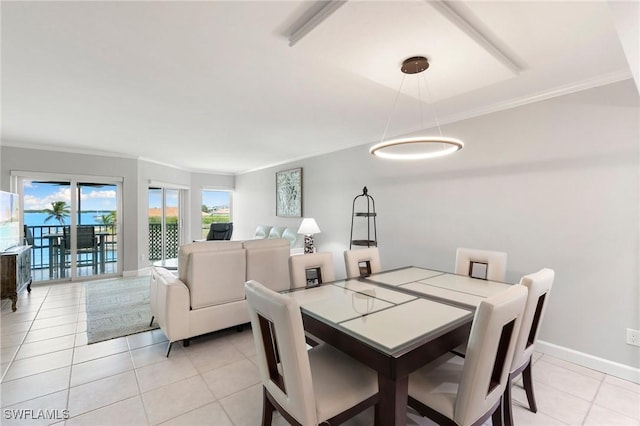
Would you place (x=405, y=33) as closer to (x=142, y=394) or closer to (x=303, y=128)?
(x=303, y=128)

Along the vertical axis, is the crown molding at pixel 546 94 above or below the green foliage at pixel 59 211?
above

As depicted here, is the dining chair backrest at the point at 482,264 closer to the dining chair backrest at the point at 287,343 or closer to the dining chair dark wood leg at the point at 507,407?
the dining chair dark wood leg at the point at 507,407

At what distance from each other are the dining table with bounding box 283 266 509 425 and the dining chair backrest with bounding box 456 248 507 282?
164 mm

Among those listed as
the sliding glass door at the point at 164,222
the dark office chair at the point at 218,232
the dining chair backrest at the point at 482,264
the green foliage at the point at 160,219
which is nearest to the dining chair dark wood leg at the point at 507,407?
the dining chair backrest at the point at 482,264

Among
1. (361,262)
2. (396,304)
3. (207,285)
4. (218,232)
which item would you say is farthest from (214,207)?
(396,304)

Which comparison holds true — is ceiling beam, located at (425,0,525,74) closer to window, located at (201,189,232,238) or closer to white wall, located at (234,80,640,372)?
white wall, located at (234,80,640,372)

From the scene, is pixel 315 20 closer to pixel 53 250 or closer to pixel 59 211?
pixel 59 211

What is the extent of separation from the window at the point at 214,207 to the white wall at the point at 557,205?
5875 millimetres

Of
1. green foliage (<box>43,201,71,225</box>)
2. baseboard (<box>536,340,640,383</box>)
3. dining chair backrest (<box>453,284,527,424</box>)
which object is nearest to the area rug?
green foliage (<box>43,201,71,225</box>)

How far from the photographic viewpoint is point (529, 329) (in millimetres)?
1601

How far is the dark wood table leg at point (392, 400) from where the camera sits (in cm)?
125

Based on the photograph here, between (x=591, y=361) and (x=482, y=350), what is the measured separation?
2179mm

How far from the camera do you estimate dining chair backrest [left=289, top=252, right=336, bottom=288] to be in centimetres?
232
